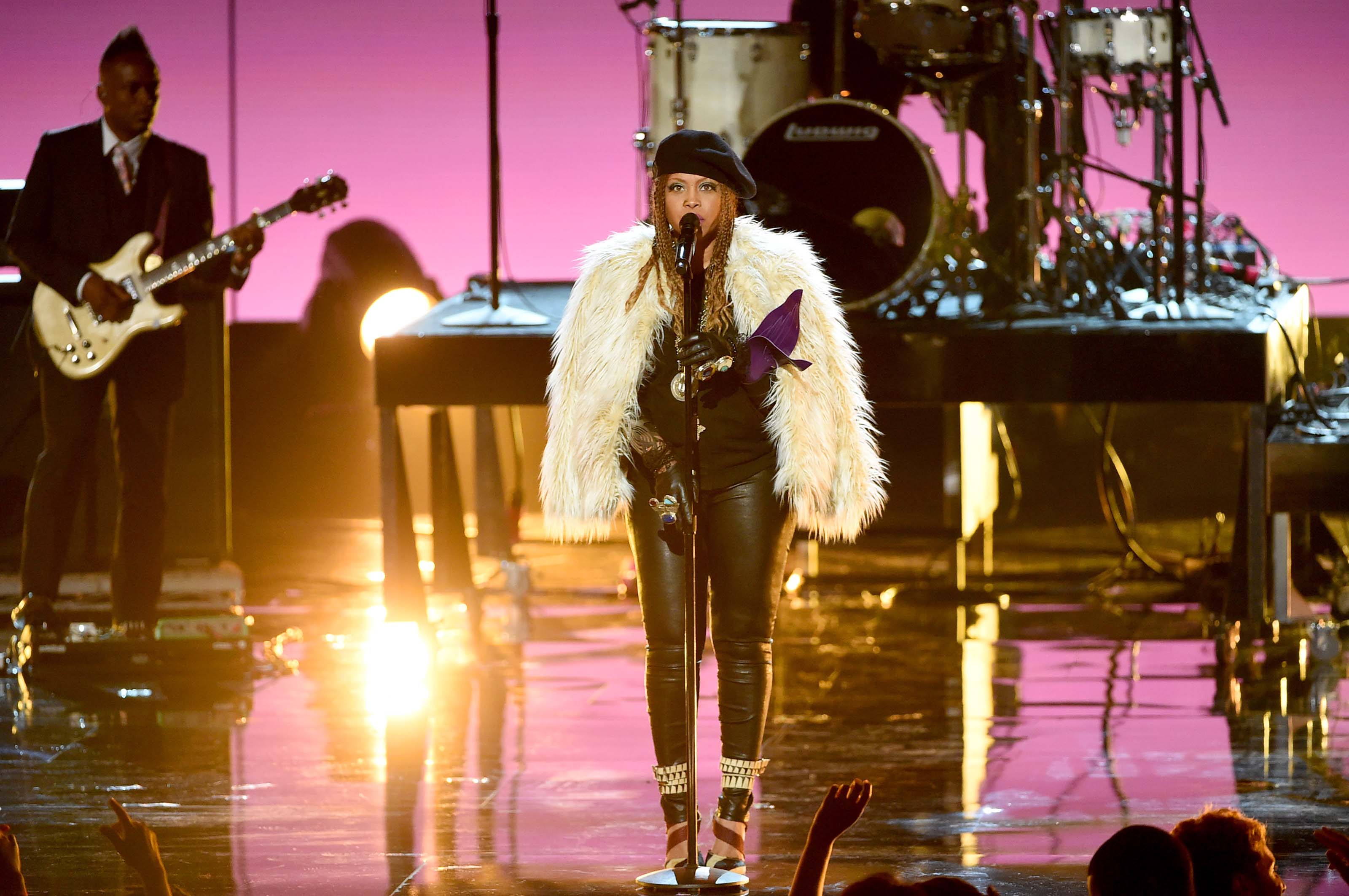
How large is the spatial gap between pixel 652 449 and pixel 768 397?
0.24m

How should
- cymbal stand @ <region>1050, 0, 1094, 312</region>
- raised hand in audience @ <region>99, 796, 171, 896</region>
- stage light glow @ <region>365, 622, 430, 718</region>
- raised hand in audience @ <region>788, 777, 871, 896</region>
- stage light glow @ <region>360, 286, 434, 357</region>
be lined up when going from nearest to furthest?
raised hand in audience @ <region>99, 796, 171, 896</region> < raised hand in audience @ <region>788, 777, 871, 896</region> < stage light glow @ <region>365, 622, 430, 718</region> < cymbal stand @ <region>1050, 0, 1094, 312</region> < stage light glow @ <region>360, 286, 434, 357</region>

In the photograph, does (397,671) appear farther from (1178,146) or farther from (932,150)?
(1178,146)

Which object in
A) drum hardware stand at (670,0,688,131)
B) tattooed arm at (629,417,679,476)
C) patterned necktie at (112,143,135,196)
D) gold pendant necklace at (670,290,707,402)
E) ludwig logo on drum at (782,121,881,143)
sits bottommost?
tattooed arm at (629,417,679,476)

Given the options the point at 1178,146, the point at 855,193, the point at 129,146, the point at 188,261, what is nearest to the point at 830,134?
the point at 855,193

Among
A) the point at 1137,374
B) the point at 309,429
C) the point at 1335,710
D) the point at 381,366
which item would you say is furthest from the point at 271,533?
the point at 1335,710

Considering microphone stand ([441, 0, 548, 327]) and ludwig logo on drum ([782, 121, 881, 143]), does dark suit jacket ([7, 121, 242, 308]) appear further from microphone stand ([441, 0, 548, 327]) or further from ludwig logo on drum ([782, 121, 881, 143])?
ludwig logo on drum ([782, 121, 881, 143])

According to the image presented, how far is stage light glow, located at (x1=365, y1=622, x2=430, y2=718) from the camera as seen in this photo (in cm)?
482

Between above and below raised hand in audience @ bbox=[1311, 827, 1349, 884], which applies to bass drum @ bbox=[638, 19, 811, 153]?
above

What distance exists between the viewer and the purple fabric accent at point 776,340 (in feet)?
9.55

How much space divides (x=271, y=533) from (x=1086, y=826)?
669 centimetres

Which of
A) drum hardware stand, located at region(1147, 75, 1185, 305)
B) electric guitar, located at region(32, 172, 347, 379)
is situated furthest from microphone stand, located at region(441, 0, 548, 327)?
drum hardware stand, located at region(1147, 75, 1185, 305)

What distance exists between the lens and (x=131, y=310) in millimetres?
5078

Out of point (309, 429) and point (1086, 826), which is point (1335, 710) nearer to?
point (1086, 826)

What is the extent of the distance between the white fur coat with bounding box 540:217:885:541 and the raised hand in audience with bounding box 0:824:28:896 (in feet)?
4.50
